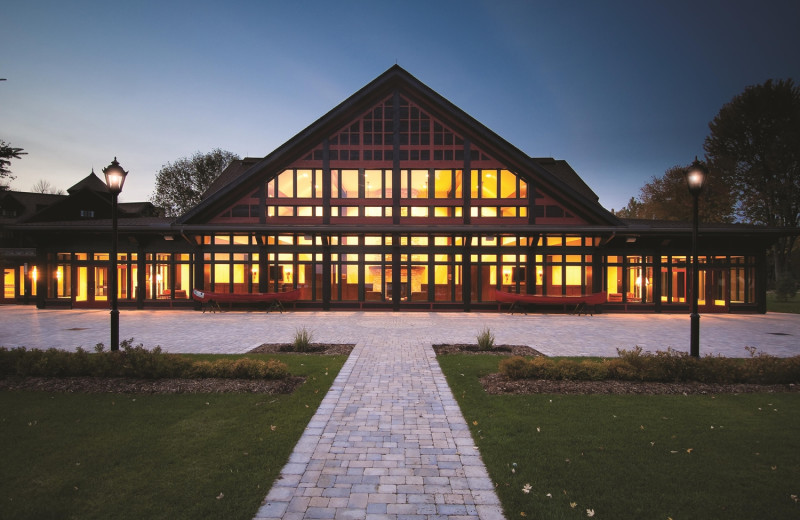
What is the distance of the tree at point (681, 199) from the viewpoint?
37.1 metres

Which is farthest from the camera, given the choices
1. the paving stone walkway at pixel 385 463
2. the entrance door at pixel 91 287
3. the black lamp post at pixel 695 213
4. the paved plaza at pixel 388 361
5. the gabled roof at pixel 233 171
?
the gabled roof at pixel 233 171

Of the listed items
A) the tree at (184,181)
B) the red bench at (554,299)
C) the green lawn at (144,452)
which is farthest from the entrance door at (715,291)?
the tree at (184,181)

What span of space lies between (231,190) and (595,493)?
20316mm

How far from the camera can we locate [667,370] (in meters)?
7.74

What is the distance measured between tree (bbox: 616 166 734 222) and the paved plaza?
A: 23.5 metres

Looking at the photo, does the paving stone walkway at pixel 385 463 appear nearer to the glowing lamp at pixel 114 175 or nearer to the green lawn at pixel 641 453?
the green lawn at pixel 641 453

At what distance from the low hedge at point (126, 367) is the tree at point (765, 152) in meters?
41.4

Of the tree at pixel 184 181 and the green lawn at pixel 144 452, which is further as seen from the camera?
the tree at pixel 184 181

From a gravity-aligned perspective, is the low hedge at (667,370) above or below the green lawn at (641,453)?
above

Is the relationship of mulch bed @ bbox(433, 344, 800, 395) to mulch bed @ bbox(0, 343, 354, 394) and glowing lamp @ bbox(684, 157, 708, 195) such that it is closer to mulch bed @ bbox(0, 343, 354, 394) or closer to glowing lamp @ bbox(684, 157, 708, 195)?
mulch bed @ bbox(0, 343, 354, 394)

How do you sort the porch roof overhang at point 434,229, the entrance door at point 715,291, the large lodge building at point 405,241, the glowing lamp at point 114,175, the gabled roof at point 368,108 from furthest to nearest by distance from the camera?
the entrance door at point 715,291, the large lodge building at point 405,241, the gabled roof at point 368,108, the porch roof overhang at point 434,229, the glowing lamp at point 114,175

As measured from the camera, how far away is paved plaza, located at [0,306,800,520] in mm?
3799

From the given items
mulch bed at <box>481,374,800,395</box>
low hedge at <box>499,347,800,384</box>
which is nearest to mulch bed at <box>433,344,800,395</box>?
mulch bed at <box>481,374,800,395</box>

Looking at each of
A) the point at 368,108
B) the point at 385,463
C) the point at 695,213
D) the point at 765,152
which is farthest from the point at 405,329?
the point at 765,152
